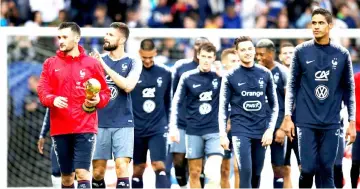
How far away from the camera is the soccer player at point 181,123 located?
16.3m

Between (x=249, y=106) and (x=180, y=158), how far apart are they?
208 centimetres

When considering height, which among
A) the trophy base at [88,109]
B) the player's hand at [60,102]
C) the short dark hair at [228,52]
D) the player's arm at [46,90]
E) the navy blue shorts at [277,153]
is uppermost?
the short dark hair at [228,52]

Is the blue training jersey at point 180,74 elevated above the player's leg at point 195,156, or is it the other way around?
the blue training jersey at point 180,74

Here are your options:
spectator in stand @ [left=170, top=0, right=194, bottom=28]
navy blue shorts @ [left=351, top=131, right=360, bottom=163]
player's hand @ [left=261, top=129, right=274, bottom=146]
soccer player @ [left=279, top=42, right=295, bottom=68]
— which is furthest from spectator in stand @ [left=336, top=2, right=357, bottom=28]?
player's hand @ [left=261, top=129, right=274, bottom=146]

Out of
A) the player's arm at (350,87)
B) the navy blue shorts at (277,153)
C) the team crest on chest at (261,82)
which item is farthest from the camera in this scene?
the navy blue shorts at (277,153)

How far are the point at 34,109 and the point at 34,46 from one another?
0.98m

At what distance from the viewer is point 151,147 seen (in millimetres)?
15812

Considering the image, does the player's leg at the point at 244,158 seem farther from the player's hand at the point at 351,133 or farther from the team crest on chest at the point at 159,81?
the team crest on chest at the point at 159,81

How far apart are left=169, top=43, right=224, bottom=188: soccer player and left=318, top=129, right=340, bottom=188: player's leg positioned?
2235mm

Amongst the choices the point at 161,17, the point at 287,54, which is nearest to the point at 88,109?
the point at 287,54

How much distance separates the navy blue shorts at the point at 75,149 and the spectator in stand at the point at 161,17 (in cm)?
738

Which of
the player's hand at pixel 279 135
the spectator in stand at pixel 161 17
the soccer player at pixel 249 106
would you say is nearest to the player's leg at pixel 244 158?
the soccer player at pixel 249 106

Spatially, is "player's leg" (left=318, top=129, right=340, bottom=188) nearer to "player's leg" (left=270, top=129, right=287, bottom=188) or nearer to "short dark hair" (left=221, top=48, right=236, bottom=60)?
"player's leg" (left=270, top=129, right=287, bottom=188)

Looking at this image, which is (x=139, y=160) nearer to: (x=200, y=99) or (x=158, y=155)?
(x=158, y=155)
